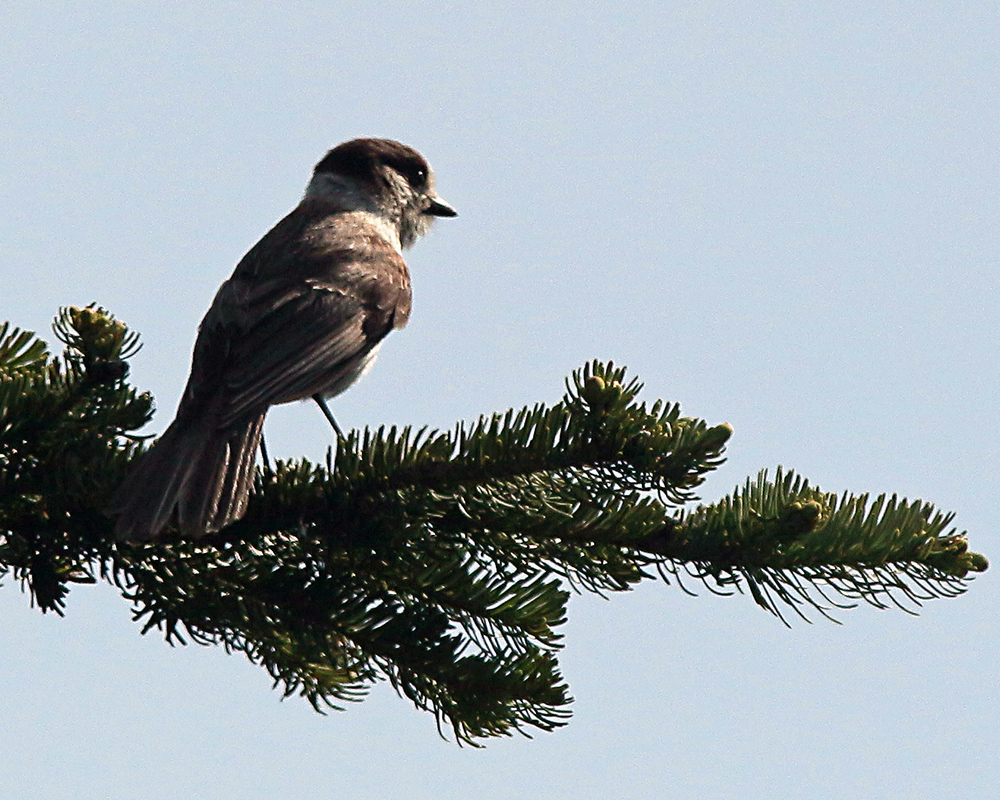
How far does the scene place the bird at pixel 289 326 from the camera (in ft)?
9.64

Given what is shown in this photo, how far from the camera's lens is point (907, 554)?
3.02 m

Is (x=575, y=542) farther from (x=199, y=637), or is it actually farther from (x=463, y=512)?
(x=199, y=637)

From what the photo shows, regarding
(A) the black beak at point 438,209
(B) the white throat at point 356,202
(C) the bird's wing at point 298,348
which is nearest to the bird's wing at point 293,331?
(C) the bird's wing at point 298,348

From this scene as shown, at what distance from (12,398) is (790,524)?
1848 millimetres

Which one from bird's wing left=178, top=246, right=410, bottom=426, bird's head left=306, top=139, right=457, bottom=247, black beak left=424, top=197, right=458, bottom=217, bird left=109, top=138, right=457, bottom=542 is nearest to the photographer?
bird left=109, top=138, right=457, bottom=542

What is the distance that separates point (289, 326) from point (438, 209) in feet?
9.60

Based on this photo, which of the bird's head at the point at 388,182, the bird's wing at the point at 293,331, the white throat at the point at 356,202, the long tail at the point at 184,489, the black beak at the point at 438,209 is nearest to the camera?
the long tail at the point at 184,489

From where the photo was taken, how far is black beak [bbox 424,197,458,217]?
7.46m

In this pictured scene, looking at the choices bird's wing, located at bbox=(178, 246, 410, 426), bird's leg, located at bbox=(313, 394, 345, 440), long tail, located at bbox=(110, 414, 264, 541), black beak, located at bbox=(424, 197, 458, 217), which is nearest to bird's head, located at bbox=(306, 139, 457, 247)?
black beak, located at bbox=(424, 197, 458, 217)

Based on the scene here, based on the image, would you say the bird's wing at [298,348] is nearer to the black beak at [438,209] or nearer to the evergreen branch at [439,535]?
the evergreen branch at [439,535]

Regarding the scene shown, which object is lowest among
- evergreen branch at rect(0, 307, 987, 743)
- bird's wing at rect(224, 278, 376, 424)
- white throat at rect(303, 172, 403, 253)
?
evergreen branch at rect(0, 307, 987, 743)

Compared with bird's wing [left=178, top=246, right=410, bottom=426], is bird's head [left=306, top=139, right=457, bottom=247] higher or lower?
higher

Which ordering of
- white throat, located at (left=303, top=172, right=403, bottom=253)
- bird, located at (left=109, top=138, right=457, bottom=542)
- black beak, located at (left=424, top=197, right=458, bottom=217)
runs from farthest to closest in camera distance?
1. black beak, located at (left=424, top=197, right=458, bottom=217)
2. white throat, located at (left=303, top=172, right=403, bottom=253)
3. bird, located at (left=109, top=138, right=457, bottom=542)

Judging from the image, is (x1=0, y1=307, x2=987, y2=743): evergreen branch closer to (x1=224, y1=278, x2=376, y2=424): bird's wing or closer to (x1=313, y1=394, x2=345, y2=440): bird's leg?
(x1=224, y1=278, x2=376, y2=424): bird's wing
